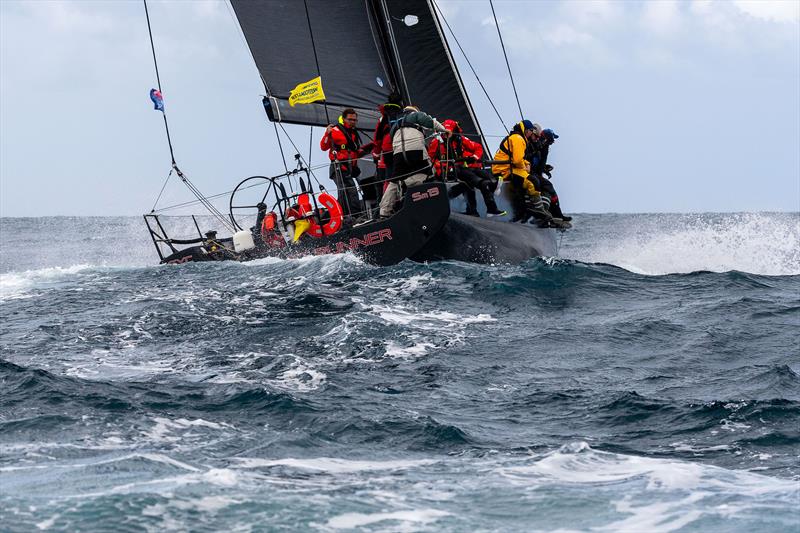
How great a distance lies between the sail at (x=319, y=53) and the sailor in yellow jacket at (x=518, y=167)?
2.71 m

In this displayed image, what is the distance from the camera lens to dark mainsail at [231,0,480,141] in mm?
13820

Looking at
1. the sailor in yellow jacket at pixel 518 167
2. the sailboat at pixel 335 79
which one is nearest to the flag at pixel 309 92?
the sailboat at pixel 335 79

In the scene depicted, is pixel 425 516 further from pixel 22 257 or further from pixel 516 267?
pixel 22 257

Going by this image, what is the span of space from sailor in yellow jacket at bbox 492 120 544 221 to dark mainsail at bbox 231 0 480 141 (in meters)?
2.48

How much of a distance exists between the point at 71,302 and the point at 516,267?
15.9 ft

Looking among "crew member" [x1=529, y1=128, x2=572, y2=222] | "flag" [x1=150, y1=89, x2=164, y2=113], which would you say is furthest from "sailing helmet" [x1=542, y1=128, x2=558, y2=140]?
"flag" [x1=150, y1=89, x2=164, y2=113]

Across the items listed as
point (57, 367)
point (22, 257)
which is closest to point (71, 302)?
point (57, 367)

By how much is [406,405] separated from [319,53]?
933 centimetres

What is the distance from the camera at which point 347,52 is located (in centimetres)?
1409

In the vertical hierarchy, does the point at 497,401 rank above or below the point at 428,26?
below

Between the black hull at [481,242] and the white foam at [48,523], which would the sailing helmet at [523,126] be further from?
the white foam at [48,523]

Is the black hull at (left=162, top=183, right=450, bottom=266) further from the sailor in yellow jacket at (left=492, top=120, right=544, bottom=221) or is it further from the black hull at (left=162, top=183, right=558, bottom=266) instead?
the sailor in yellow jacket at (left=492, top=120, right=544, bottom=221)

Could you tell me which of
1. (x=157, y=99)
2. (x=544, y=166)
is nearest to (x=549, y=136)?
(x=544, y=166)

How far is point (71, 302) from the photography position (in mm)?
10586
